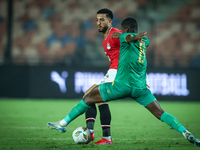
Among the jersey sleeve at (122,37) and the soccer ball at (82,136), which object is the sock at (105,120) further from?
the jersey sleeve at (122,37)

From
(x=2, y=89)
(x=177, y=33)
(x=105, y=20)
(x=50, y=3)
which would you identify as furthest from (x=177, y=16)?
(x=105, y=20)

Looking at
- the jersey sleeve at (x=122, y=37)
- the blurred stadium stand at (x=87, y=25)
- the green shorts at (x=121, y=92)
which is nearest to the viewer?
the jersey sleeve at (x=122, y=37)

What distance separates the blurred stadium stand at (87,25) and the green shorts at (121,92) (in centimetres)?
1144

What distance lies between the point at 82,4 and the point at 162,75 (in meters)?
6.40

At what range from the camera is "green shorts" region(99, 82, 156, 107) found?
15.8 ft

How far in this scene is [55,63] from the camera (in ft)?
50.2

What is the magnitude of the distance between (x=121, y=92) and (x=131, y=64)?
42cm

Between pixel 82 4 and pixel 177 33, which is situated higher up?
pixel 82 4

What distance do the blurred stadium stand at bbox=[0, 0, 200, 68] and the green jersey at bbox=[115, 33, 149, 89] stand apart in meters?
11.4

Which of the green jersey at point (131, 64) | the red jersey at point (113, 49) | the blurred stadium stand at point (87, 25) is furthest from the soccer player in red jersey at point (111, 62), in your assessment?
the blurred stadium stand at point (87, 25)

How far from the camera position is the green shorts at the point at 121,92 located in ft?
15.8

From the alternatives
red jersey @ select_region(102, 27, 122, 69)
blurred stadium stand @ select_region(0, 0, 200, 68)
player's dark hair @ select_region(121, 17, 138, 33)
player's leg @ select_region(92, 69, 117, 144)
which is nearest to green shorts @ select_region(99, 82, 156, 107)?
player's leg @ select_region(92, 69, 117, 144)

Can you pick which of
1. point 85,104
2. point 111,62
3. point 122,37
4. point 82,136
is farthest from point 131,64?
point 82,136

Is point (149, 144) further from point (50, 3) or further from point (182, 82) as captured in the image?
point (50, 3)
